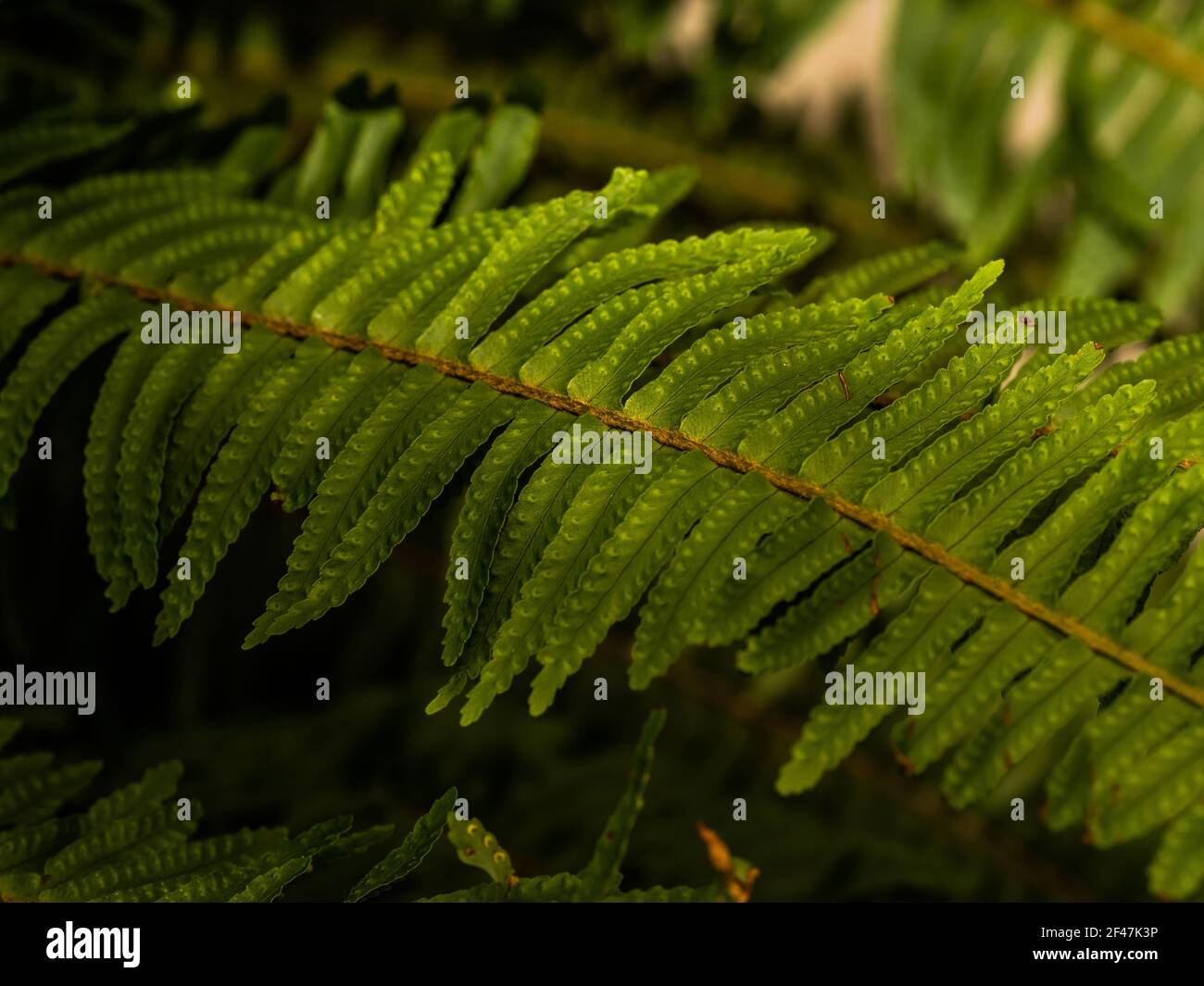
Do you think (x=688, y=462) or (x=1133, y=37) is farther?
(x=1133, y=37)

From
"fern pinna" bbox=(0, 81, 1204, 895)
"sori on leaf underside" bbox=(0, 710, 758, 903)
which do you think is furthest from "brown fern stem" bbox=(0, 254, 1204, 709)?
"sori on leaf underside" bbox=(0, 710, 758, 903)

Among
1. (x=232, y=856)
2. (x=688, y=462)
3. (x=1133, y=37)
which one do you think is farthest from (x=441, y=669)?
(x=1133, y=37)

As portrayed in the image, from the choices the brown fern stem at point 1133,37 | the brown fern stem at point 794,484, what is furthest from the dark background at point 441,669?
the brown fern stem at point 794,484

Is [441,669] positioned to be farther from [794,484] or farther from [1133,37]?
[1133,37]

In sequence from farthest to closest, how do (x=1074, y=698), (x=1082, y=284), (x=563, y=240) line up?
(x=1082, y=284) → (x=563, y=240) → (x=1074, y=698)
